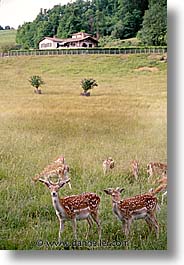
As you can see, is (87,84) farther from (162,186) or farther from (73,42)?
(162,186)

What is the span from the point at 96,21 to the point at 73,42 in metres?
0.09

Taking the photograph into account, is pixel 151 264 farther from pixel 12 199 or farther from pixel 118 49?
pixel 118 49

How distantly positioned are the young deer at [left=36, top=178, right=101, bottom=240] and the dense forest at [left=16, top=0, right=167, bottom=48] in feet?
1.43

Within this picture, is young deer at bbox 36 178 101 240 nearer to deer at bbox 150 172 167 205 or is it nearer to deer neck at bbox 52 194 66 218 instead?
deer neck at bbox 52 194 66 218

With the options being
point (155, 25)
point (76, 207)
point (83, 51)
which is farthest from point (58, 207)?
point (155, 25)

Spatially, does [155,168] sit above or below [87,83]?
below

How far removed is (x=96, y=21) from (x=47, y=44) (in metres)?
0.15

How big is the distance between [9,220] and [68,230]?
0.54 ft

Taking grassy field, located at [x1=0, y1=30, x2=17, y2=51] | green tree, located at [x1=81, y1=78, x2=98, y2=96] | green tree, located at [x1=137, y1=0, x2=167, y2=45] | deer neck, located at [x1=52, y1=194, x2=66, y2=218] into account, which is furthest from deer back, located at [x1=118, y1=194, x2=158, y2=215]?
grassy field, located at [x1=0, y1=30, x2=17, y2=51]

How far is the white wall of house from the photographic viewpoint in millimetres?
1742

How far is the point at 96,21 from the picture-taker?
5.67ft

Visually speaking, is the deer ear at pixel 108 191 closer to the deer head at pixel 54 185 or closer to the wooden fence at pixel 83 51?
the deer head at pixel 54 185

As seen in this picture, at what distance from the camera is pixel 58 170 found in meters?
1.71

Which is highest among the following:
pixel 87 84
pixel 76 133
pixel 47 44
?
pixel 47 44
